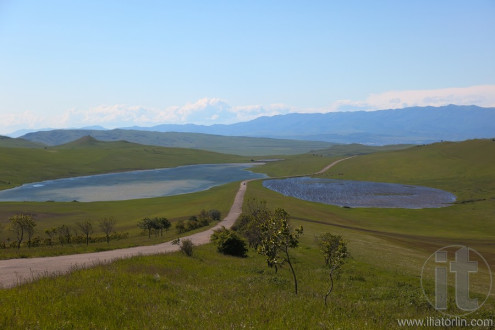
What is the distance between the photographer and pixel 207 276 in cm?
2167

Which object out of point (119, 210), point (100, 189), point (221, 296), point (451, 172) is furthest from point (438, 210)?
point (100, 189)

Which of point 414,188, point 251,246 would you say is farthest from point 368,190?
point 251,246

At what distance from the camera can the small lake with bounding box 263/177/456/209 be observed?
399 ft

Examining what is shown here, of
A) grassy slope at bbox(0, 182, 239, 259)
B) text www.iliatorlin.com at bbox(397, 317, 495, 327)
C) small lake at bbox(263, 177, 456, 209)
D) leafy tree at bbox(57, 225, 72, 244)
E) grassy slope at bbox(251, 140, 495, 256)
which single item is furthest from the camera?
small lake at bbox(263, 177, 456, 209)

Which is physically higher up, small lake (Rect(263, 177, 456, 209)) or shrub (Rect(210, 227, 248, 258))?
shrub (Rect(210, 227, 248, 258))

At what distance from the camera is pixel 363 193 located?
143 m

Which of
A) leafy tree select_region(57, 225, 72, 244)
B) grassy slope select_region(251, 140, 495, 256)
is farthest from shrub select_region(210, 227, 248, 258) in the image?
grassy slope select_region(251, 140, 495, 256)

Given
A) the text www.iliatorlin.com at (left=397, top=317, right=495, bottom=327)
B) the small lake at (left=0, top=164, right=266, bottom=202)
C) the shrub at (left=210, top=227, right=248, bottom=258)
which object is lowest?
the small lake at (left=0, top=164, right=266, bottom=202)

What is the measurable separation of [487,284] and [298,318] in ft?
101

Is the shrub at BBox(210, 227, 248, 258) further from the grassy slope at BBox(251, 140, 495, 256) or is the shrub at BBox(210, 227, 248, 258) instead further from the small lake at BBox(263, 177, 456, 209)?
the small lake at BBox(263, 177, 456, 209)

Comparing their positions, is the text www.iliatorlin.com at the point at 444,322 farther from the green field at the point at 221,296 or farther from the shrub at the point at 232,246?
the shrub at the point at 232,246

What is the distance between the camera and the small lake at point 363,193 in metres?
122

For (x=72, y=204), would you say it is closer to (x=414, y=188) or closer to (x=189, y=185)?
(x=189, y=185)

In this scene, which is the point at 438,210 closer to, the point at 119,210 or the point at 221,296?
the point at 119,210
